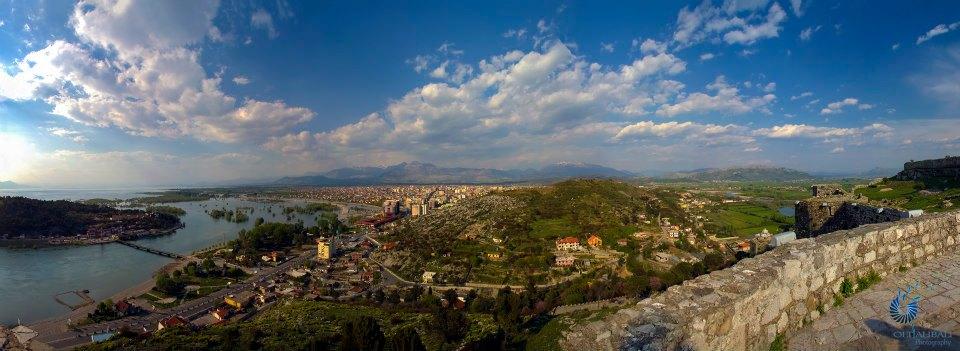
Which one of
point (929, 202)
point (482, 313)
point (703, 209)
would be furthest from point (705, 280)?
point (703, 209)

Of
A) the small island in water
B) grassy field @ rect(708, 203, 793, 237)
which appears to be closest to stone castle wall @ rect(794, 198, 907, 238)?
grassy field @ rect(708, 203, 793, 237)

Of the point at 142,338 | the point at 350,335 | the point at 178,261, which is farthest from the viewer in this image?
the point at 178,261

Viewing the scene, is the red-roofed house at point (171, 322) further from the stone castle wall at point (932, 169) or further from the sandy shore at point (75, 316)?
the stone castle wall at point (932, 169)

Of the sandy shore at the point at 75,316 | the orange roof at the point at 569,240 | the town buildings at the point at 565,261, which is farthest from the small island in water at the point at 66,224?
the town buildings at the point at 565,261

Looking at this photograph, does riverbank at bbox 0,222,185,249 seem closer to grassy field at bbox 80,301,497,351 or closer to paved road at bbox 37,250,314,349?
paved road at bbox 37,250,314,349

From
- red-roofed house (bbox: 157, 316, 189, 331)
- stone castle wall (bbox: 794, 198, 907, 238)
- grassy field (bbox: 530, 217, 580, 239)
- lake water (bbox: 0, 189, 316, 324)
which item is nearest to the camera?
stone castle wall (bbox: 794, 198, 907, 238)

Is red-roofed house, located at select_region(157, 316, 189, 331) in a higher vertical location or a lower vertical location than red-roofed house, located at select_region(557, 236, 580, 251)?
lower

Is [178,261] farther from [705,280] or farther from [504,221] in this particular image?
[705,280]

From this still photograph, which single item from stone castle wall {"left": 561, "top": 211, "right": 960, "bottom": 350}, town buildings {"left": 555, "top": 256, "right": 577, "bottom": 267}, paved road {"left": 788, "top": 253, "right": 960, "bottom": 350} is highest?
stone castle wall {"left": 561, "top": 211, "right": 960, "bottom": 350}
